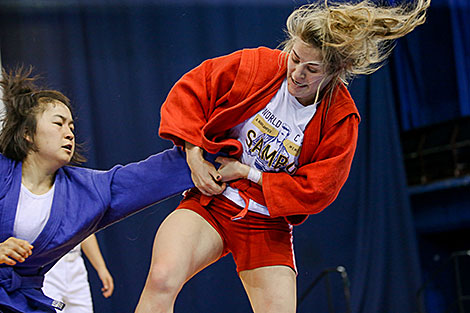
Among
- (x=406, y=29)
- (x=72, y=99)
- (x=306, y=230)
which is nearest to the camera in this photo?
(x=406, y=29)

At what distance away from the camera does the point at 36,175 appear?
5.06 ft

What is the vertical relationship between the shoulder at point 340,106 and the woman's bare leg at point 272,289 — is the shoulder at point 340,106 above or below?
above

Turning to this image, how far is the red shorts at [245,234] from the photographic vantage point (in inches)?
60.1

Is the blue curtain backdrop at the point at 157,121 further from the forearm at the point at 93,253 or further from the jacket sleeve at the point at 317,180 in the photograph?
the jacket sleeve at the point at 317,180

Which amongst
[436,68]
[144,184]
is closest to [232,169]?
[144,184]

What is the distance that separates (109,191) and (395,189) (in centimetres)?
275

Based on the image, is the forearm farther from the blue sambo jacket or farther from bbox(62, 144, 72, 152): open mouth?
bbox(62, 144, 72, 152): open mouth

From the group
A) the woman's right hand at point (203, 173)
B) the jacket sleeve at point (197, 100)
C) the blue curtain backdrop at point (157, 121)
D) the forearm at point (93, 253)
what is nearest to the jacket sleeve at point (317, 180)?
the woman's right hand at point (203, 173)

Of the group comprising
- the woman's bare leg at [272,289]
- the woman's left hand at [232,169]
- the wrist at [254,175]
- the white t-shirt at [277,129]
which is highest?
the white t-shirt at [277,129]

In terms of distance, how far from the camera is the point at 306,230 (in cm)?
358

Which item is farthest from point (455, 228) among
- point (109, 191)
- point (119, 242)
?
point (109, 191)

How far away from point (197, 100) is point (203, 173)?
20cm

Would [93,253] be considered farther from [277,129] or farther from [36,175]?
[277,129]

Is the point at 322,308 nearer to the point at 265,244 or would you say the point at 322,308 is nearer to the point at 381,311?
the point at 381,311
